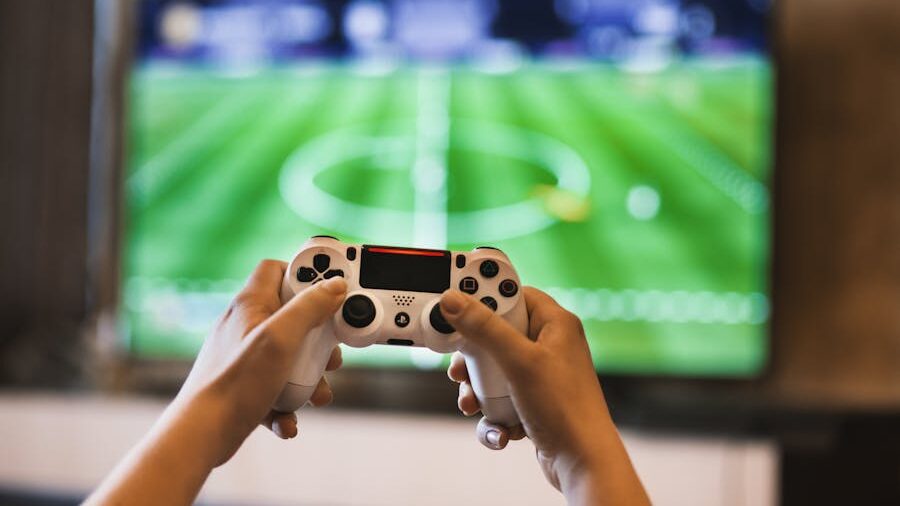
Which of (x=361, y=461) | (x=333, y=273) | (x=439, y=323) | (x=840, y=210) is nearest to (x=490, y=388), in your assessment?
(x=439, y=323)

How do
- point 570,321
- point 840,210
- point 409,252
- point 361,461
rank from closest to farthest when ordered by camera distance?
1. point 570,321
2. point 409,252
3. point 361,461
4. point 840,210

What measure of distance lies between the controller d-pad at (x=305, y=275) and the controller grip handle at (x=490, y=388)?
0.15m

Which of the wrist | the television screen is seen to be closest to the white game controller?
the wrist

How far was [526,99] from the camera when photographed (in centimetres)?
267

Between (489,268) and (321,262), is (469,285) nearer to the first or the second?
(489,268)

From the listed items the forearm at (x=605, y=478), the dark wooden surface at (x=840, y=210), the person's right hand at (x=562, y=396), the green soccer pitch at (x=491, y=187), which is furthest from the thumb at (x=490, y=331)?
the dark wooden surface at (x=840, y=210)

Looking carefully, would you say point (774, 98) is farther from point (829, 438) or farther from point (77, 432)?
point (77, 432)

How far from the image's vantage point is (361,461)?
2441 millimetres

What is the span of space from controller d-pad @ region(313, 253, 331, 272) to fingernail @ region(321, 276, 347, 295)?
0.04m

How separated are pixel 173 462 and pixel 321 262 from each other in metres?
0.24

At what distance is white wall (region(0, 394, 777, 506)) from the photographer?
2.24 metres

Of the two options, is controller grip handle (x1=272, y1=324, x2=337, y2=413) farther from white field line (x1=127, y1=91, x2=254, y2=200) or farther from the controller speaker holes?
white field line (x1=127, y1=91, x2=254, y2=200)

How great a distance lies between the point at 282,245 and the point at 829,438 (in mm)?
1422

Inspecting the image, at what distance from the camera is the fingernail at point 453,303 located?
845 millimetres
